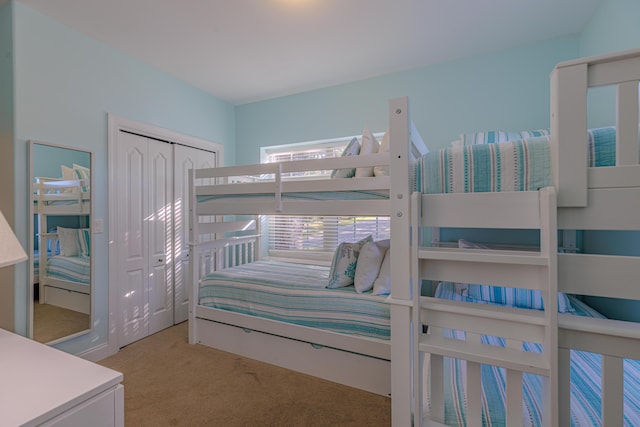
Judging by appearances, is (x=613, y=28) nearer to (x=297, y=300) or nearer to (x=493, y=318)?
(x=493, y=318)

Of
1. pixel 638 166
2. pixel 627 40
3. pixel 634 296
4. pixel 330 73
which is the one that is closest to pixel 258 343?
pixel 634 296

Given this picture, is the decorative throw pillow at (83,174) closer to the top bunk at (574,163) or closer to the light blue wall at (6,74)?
the light blue wall at (6,74)

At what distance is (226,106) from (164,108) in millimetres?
909

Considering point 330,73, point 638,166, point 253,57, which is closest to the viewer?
point 638,166

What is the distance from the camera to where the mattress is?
0.93 metres

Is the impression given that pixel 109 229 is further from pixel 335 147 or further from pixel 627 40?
pixel 627 40

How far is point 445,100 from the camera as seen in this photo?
8.95ft

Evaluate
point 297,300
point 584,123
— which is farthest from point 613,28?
point 297,300

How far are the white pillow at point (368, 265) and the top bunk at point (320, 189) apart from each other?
402 millimetres

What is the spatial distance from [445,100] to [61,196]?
3.24 metres

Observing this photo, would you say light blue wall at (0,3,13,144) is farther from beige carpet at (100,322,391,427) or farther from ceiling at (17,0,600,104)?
beige carpet at (100,322,391,427)

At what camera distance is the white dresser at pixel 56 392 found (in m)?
0.84

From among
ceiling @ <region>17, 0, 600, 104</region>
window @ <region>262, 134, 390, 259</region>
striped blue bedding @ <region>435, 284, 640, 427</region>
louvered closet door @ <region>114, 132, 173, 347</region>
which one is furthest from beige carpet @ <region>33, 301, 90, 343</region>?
striped blue bedding @ <region>435, 284, 640, 427</region>

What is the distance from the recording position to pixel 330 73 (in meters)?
2.94
